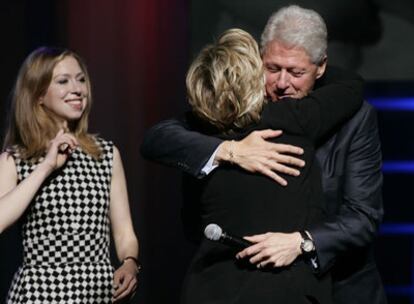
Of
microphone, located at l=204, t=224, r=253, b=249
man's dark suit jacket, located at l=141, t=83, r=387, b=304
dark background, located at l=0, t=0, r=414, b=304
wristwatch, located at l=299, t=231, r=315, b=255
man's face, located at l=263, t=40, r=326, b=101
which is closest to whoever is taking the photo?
microphone, located at l=204, t=224, r=253, b=249

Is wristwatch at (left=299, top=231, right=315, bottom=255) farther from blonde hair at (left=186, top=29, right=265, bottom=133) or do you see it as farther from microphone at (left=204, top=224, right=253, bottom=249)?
blonde hair at (left=186, top=29, right=265, bottom=133)

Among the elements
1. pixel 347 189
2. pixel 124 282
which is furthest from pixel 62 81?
pixel 347 189

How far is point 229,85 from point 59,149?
32.9 inches

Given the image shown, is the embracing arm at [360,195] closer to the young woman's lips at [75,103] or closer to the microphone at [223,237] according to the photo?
the microphone at [223,237]

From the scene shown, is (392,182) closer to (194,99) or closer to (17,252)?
(17,252)

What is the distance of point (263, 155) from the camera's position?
264 cm

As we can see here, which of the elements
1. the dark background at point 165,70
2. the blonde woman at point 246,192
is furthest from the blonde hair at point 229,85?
the dark background at point 165,70

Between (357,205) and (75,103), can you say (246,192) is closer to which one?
(357,205)

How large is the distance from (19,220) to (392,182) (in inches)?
75.6

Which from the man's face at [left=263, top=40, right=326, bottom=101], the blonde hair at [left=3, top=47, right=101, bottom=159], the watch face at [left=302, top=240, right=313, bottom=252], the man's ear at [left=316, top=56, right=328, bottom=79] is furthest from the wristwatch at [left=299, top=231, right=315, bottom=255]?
the blonde hair at [left=3, top=47, right=101, bottom=159]

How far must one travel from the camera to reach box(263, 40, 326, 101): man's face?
302 centimetres

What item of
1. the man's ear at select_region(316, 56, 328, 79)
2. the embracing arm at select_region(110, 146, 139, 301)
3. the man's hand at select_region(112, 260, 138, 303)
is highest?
the man's ear at select_region(316, 56, 328, 79)

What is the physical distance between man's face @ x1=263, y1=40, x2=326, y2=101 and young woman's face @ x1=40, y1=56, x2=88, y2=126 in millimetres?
719

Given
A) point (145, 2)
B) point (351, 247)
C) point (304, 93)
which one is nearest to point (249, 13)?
point (145, 2)
